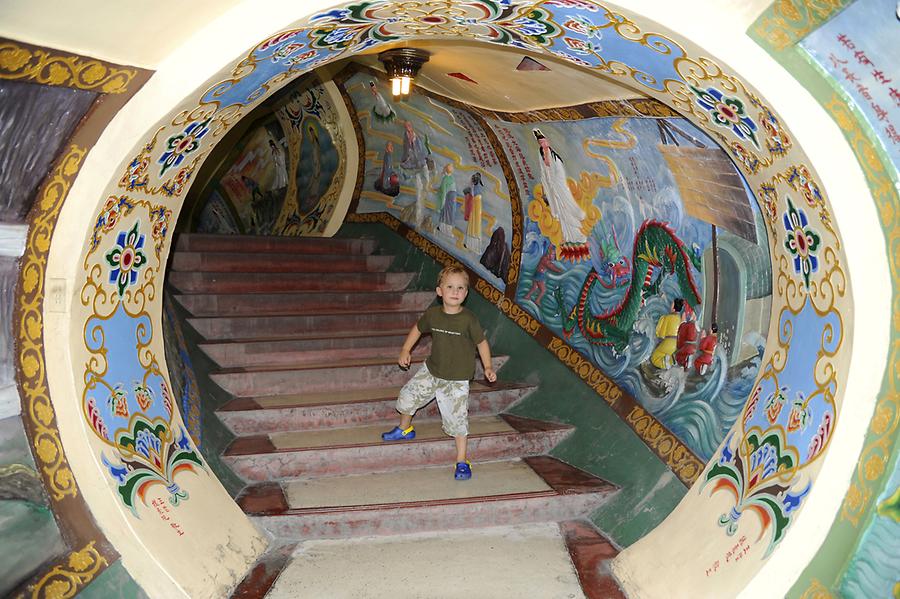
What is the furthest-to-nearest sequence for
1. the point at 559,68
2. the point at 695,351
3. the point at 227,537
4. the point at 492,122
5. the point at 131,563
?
1. the point at 492,122
2. the point at 695,351
3. the point at 559,68
4. the point at 227,537
5. the point at 131,563

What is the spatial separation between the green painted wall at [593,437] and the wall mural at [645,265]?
0.26m

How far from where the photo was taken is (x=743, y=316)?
4.43 metres

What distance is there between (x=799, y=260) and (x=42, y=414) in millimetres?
A: 3240

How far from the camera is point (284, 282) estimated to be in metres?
8.20

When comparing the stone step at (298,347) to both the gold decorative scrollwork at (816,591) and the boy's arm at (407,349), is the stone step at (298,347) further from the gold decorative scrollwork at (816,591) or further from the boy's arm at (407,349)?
the gold decorative scrollwork at (816,591)

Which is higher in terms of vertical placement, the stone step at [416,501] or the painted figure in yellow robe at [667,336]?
the painted figure in yellow robe at [667,336]

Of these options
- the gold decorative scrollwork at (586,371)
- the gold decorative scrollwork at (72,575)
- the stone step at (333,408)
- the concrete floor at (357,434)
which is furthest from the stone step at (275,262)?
the gold decorative scrollwork at (72,575)

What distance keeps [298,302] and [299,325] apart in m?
0.51

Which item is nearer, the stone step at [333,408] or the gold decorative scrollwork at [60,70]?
the gold decorative scrollwork at [60,70]

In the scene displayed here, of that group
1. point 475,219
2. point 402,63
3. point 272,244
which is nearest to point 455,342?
point 402,63

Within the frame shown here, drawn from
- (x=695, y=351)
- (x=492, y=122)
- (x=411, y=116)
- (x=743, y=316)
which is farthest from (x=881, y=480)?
(x=411, y=116)

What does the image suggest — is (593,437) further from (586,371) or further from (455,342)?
(455,342)

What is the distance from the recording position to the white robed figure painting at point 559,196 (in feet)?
19.7

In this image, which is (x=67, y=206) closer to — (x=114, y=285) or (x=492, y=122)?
(x=114, y=285)
